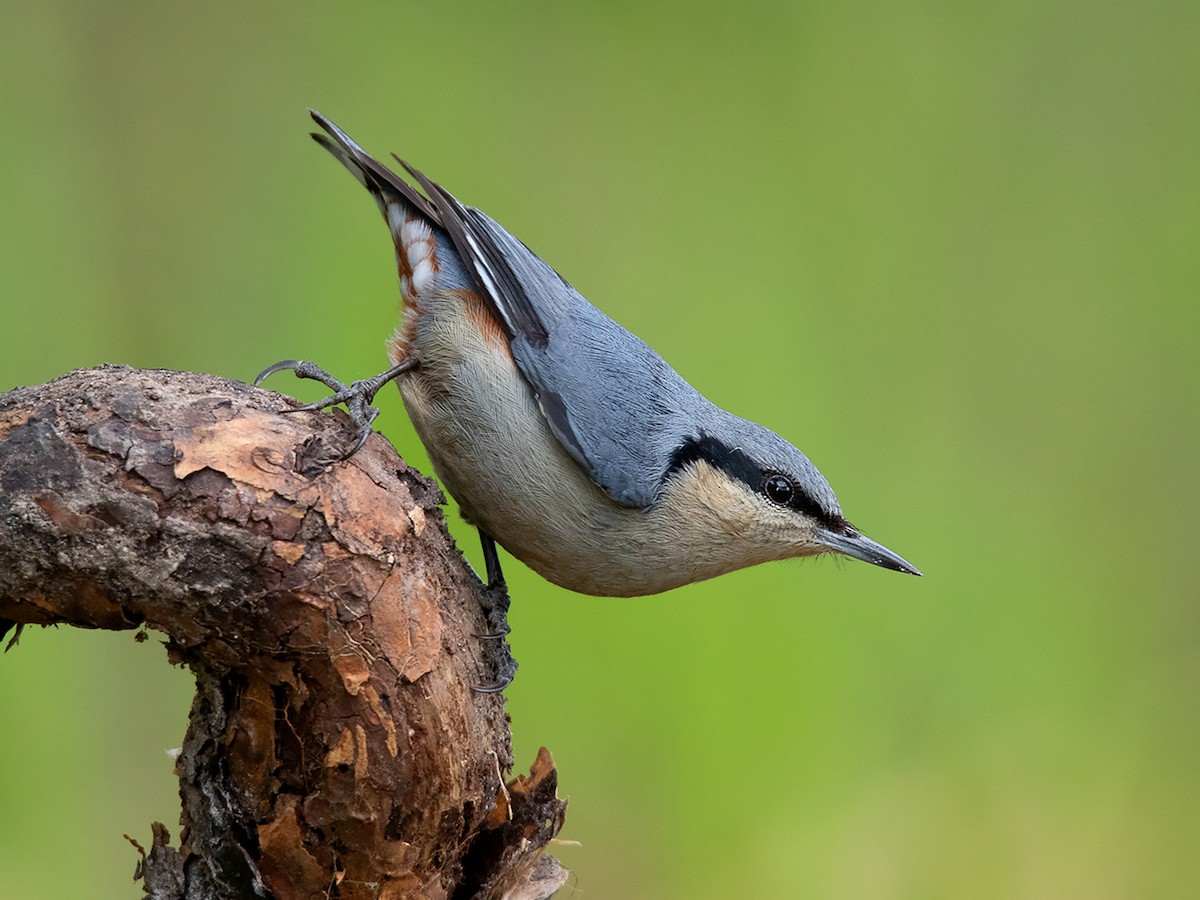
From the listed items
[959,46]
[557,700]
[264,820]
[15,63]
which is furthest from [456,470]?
[959,46]

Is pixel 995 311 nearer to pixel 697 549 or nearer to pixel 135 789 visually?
pixel 697 549

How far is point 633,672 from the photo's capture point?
282 cm

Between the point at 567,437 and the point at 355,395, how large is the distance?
0.40m

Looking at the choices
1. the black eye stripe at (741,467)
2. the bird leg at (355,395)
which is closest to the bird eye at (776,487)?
the black eye stripe at (741,467)

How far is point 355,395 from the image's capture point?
1.67 m

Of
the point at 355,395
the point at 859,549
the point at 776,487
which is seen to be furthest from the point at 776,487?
the point at 355,395

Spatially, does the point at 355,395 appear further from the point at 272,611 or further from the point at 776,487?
the point at 776,487

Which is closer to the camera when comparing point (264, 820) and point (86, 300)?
point (264, 820)

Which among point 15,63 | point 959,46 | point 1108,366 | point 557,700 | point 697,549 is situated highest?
point 959,46

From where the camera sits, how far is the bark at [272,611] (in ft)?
4.18

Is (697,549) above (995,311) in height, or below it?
below

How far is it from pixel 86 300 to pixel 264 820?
5.42 ft

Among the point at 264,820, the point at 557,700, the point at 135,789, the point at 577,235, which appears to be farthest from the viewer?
the point at 577,235

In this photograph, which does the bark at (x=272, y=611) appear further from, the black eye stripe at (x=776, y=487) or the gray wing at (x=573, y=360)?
A: the black eye stripe at (x=776, y=487)
